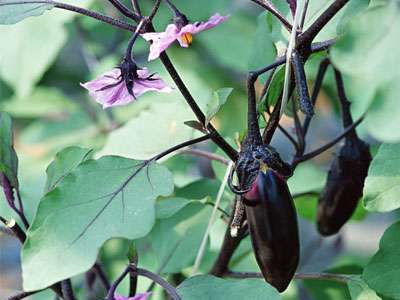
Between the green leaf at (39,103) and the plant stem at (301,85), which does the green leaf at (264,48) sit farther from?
the green leaf at (39,103)

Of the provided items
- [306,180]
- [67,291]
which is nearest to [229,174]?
[67,291]

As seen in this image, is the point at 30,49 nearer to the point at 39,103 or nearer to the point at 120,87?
the point at 39,103

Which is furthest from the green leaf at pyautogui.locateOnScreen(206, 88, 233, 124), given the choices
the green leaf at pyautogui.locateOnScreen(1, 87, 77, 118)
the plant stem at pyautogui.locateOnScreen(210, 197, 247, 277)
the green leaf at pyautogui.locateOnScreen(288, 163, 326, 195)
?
the green leaf at pyautogui.locateOnScreen(1, 87, 77, 118)

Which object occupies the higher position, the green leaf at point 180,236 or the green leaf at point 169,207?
the green leaf at point 169,207

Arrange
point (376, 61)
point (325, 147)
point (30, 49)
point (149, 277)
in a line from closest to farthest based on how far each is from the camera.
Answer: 1. point (376, 61)
2. point (149, 277)
3. point (325, 147)
4. point (30, 49)

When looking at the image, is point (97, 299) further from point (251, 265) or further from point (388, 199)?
point (388, 199)

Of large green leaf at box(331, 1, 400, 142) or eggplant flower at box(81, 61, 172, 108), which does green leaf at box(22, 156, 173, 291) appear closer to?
eggplant flower at box(81, 61, 172, 108)

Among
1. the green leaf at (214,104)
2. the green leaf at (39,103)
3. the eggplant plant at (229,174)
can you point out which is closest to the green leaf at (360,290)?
the eggplant plant at (229,174)
